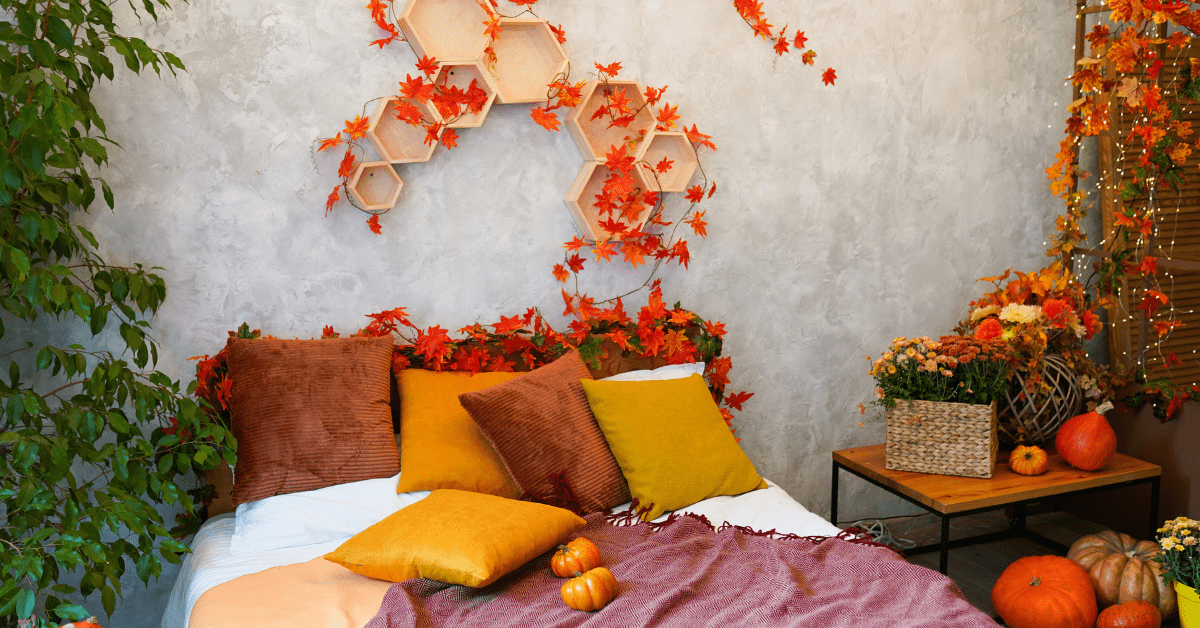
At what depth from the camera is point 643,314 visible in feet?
9.25

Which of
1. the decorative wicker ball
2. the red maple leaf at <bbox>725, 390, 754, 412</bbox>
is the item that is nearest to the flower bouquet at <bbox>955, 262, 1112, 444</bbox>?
the decorative wicker ball

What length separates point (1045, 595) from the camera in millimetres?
2465

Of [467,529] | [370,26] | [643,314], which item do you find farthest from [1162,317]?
[370,26]

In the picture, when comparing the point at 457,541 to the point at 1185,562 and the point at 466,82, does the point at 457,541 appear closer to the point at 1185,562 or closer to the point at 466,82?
the point at 466,82

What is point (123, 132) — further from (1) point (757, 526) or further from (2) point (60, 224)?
(1) point (757, 526)

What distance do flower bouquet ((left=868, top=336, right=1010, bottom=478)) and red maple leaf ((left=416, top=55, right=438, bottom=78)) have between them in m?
1.74

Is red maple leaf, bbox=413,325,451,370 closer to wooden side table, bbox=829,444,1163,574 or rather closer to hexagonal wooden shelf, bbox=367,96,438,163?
hexagonal wooden shelf, bbox=367,96,438,163

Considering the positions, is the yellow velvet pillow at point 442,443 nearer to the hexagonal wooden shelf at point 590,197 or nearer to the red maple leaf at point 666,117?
the hexagonal wooden shelf at point 590,197

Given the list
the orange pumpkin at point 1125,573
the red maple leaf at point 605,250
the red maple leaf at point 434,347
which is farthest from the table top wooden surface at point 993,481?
the red maple leaf at point 434,347

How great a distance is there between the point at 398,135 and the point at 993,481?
2235mm

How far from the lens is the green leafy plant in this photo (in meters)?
1.70

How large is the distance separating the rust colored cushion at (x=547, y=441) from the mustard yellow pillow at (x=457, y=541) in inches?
10.1

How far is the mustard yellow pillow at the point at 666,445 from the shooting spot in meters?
2.32

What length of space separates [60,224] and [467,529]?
1.21 metres
